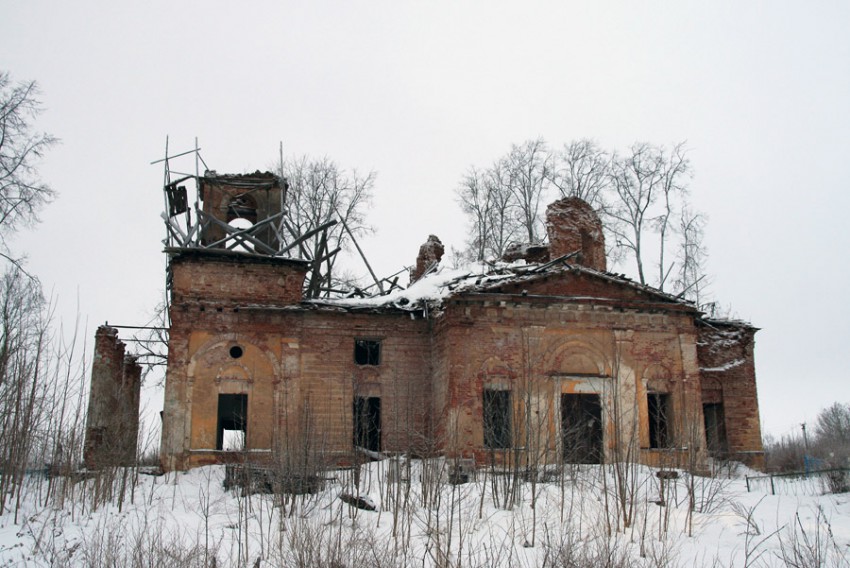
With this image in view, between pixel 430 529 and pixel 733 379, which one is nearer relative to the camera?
pixel 430 529

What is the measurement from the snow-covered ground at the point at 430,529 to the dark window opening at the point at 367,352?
518cm

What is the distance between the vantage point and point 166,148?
77.1 feet

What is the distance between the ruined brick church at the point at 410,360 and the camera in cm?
1933

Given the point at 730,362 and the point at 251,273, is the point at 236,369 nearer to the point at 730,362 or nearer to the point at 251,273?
the point at 251,273

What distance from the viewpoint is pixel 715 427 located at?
21.9m

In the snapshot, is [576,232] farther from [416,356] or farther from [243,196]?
[243,196]

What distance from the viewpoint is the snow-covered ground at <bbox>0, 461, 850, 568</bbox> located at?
32.9 feet

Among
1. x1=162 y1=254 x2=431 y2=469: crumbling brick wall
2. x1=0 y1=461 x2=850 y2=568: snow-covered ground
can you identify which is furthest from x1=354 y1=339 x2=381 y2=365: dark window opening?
x1=0 y1=461 x2=850 y2=568: snow-covered ground

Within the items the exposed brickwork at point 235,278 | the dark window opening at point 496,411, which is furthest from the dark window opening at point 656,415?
the exposed brickwork at point 235,278

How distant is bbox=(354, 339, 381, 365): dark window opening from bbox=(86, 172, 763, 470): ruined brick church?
37 millimetres

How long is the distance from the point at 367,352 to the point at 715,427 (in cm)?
945

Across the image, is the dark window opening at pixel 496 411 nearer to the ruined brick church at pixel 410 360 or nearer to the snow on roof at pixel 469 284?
the ruined brick church at pixel 410 360

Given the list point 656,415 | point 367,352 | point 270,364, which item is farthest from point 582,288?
point 270,364

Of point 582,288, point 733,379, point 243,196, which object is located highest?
point 243,196
